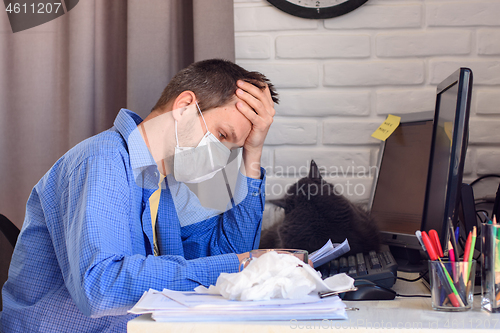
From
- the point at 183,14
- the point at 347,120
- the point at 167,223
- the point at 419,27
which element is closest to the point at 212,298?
the point at 167,223

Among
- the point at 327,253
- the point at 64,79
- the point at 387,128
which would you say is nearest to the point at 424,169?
the point at 387,128

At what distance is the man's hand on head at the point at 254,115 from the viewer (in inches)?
41.9

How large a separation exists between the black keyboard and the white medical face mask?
383 millimetres

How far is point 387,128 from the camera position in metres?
1.34

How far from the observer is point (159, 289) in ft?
2.19

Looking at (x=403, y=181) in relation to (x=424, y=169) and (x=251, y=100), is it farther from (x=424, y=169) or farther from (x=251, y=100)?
(x=251, y=100)

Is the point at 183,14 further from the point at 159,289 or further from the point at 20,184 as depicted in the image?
the point at 159,289

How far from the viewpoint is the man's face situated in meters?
1.01

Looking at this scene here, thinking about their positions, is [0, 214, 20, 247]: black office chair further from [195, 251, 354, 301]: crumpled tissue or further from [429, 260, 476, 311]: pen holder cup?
[429, 260, 476, 311]: pen holder cup

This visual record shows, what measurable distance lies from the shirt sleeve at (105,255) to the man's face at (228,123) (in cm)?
28

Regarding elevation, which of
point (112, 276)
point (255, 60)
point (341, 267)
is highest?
point (255, 60)

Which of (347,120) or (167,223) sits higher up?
(347,120)

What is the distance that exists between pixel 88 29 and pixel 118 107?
28 centimetres

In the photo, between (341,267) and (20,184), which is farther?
(20,184)
